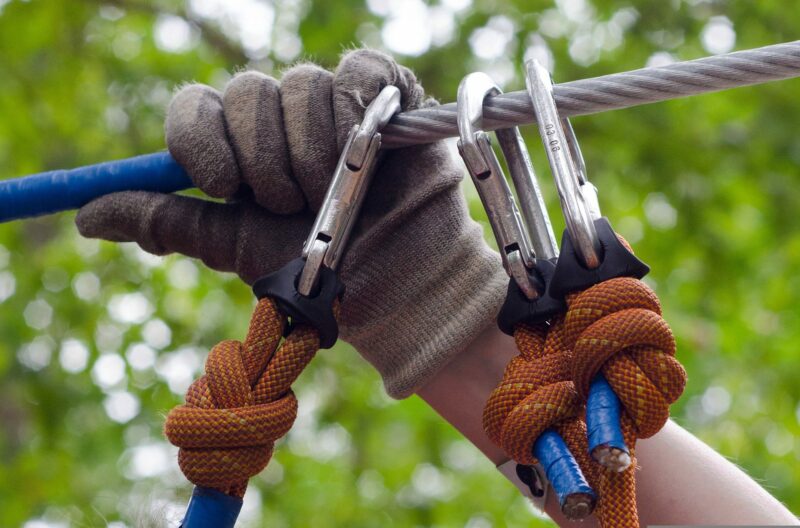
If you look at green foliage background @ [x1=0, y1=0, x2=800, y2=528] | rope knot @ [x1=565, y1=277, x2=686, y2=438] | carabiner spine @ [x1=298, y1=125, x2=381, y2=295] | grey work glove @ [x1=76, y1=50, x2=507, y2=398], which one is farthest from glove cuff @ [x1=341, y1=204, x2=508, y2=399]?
green foliage background @ [x1=0, y1=0, x2=800, y2=528]

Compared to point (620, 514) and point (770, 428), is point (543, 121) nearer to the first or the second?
point (620, 514)

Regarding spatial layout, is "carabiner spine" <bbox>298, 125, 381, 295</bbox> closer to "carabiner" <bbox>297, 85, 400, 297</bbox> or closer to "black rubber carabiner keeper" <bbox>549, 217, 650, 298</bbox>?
"carabiner" <bbox>297, 85, 400, 297</bbox>

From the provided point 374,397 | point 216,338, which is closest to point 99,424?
point 216,338

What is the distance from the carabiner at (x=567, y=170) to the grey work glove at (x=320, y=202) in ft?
0.63

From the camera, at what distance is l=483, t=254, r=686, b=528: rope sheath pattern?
0.71 meters

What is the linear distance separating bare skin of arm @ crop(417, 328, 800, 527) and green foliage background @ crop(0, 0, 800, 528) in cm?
198

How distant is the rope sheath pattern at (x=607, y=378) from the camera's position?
0.71 meters

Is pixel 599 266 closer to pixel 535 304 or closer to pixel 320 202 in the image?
pixel 535 304

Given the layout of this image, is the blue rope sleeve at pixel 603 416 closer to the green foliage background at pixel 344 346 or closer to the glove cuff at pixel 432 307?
A: the glove cuff at pixel 432 307

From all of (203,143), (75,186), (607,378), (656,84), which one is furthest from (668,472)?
(75,186)

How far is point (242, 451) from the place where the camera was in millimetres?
806

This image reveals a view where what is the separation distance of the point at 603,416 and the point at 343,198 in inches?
13.6

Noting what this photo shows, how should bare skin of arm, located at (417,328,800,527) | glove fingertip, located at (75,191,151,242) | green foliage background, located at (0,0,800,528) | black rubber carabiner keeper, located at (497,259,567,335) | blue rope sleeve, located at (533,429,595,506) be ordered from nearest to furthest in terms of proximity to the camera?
blue rope sleeve, located at (533,429,595,506) → black rubber carabiner keeper, located at (497,259,567,335) → bare skin of arm, located at (417,328,800,527) → glove fingertip, located at (75,191,151,242) → green foliage background, located at (0,0,800,528)

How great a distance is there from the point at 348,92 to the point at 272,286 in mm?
261
